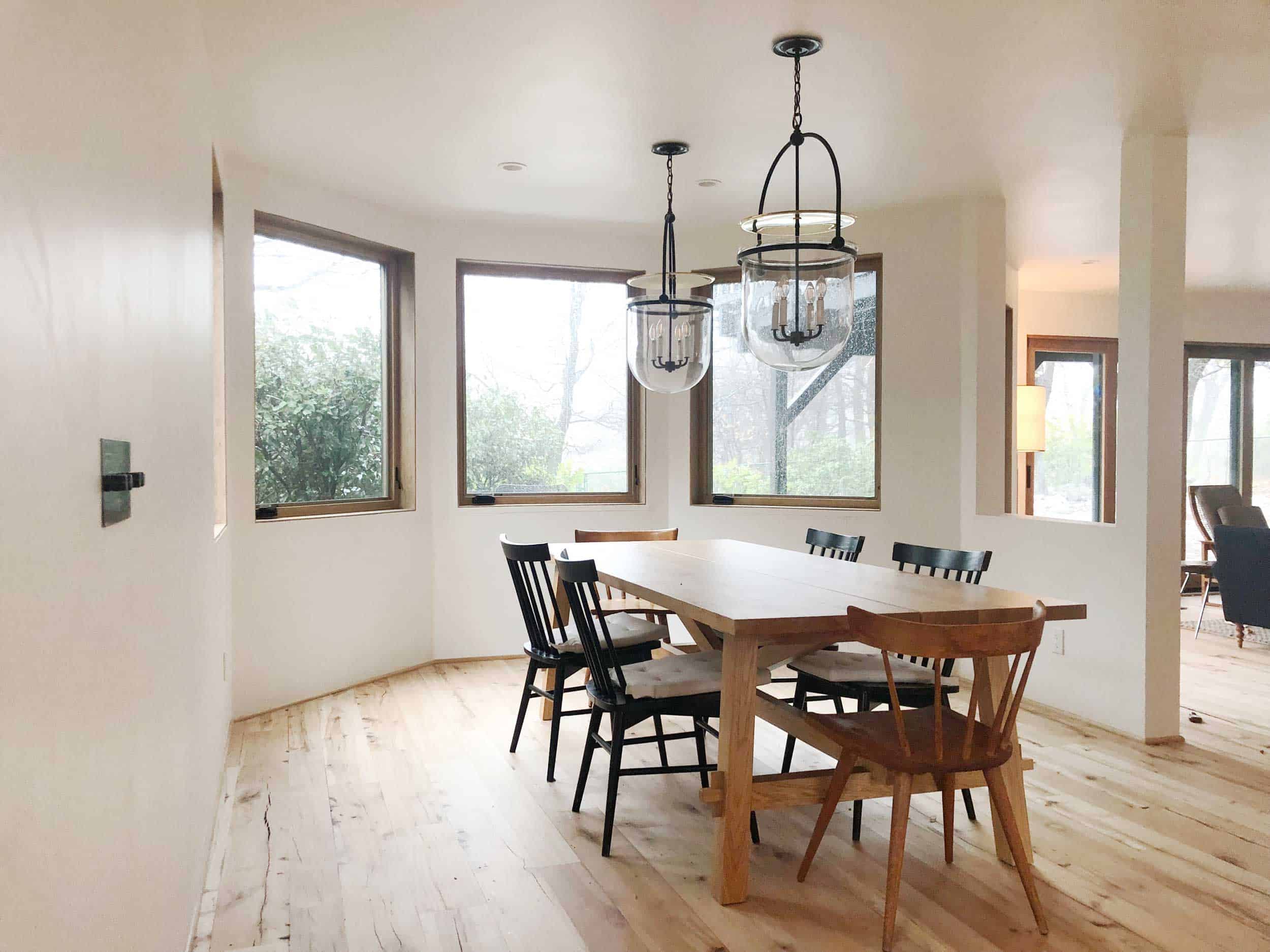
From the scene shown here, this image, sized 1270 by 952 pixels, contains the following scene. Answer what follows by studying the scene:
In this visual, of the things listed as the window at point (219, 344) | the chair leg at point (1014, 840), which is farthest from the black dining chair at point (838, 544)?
the window at point (219, 344)

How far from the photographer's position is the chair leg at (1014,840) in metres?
2.37

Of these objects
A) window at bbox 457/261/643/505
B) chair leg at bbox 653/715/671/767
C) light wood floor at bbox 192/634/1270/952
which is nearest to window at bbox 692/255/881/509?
window at bbox 457/261/643/505

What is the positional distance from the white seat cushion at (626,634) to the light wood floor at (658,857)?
0.47 m

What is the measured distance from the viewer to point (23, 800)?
80 centimetres

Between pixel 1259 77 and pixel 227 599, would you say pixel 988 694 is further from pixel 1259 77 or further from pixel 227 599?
pixel 227 599

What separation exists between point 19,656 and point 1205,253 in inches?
290

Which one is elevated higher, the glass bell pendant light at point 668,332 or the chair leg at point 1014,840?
the glass bell pendant light at point 668,332

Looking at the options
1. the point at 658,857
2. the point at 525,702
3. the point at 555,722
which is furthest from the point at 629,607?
the point at 658,857

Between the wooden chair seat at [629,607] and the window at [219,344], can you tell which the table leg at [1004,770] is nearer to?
the wooden chair seat at [629,607]

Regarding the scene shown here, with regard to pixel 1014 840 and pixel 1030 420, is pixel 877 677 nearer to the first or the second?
pixel 1014 840

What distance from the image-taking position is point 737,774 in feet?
8.34

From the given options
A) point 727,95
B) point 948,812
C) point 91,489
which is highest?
point 727,95

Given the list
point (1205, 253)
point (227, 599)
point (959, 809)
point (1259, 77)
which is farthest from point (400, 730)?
point (1205, 253)

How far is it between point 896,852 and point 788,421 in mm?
3590
